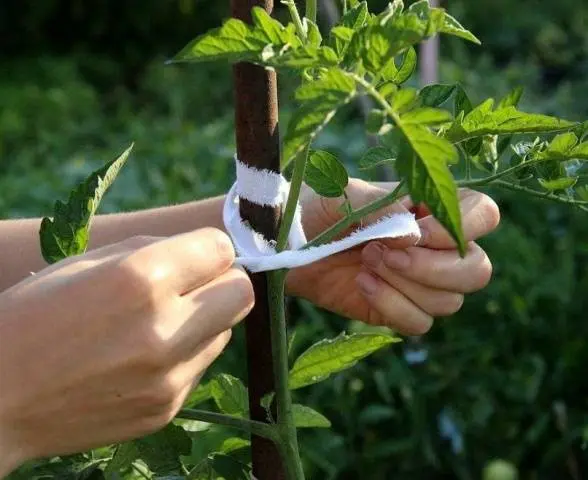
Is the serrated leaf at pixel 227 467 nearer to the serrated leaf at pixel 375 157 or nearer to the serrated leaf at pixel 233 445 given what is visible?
the serrated leaf at pixel 233 445

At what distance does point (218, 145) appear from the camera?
3385 mm

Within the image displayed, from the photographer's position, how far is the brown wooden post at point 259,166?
2.73ft

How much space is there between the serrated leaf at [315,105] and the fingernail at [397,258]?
41cm

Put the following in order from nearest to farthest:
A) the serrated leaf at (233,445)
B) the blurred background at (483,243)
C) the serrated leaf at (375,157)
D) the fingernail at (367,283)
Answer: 1. the serrated leaf at (375,157)
2. the serrated leaf at (233,445)
3. the fingernail at (367,283)
4. the blurred background at (483,243)

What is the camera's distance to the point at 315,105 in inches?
25.6

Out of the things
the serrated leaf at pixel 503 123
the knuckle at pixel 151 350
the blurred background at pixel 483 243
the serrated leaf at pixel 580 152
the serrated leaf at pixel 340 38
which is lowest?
the blurred background at pixel 483 243

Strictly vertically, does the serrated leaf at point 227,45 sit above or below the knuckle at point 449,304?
above

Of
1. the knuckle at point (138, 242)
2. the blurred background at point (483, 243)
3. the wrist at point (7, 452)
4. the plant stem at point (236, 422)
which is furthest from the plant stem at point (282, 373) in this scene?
the blurred background at point (483, 243)

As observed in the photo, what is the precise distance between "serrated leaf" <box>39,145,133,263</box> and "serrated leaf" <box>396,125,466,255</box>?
0.86ft

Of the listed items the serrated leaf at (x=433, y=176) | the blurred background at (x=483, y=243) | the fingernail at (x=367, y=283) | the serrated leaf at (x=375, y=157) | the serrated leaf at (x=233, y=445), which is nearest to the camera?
the serrated leaf at (x=433, y=176)

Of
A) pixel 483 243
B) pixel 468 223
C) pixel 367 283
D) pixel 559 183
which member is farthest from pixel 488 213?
pixel 483 243

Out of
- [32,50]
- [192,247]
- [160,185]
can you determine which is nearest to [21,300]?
[192,247]

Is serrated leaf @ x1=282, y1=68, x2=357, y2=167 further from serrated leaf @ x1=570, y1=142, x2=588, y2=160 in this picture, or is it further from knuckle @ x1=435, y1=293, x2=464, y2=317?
knuckle @ x1=435, y1=293, x2=464, y2=317

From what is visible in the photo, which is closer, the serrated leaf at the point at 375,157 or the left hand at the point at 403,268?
the serrated leaf at the point at 375,157
